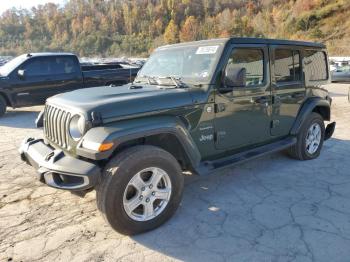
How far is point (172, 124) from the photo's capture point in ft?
10.6

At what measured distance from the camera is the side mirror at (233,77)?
355 centimetres

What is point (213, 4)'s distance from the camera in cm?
11094

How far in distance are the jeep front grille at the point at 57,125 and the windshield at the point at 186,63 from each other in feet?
4.54

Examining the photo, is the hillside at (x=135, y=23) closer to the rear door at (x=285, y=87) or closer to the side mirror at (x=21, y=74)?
the side mirror at (x=21, y=74)

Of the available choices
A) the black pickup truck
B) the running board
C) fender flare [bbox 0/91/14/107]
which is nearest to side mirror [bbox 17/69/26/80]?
the black pickup truck

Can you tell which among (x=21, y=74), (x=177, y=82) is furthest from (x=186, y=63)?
(x=21, y=74)

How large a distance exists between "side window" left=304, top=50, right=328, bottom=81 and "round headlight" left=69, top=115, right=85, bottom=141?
12.1 ft

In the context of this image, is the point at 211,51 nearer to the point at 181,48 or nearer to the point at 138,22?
the point at 181,48

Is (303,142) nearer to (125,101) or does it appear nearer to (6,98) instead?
(125,101)

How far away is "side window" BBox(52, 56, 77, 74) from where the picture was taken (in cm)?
970

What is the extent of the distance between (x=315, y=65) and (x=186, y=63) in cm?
253

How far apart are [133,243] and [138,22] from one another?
123m

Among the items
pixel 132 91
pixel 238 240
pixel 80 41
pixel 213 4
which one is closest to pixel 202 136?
pixel 132 91

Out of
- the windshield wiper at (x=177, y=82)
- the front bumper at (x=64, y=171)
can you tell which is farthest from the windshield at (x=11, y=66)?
the windshield wiper at (x=177, y=82)
